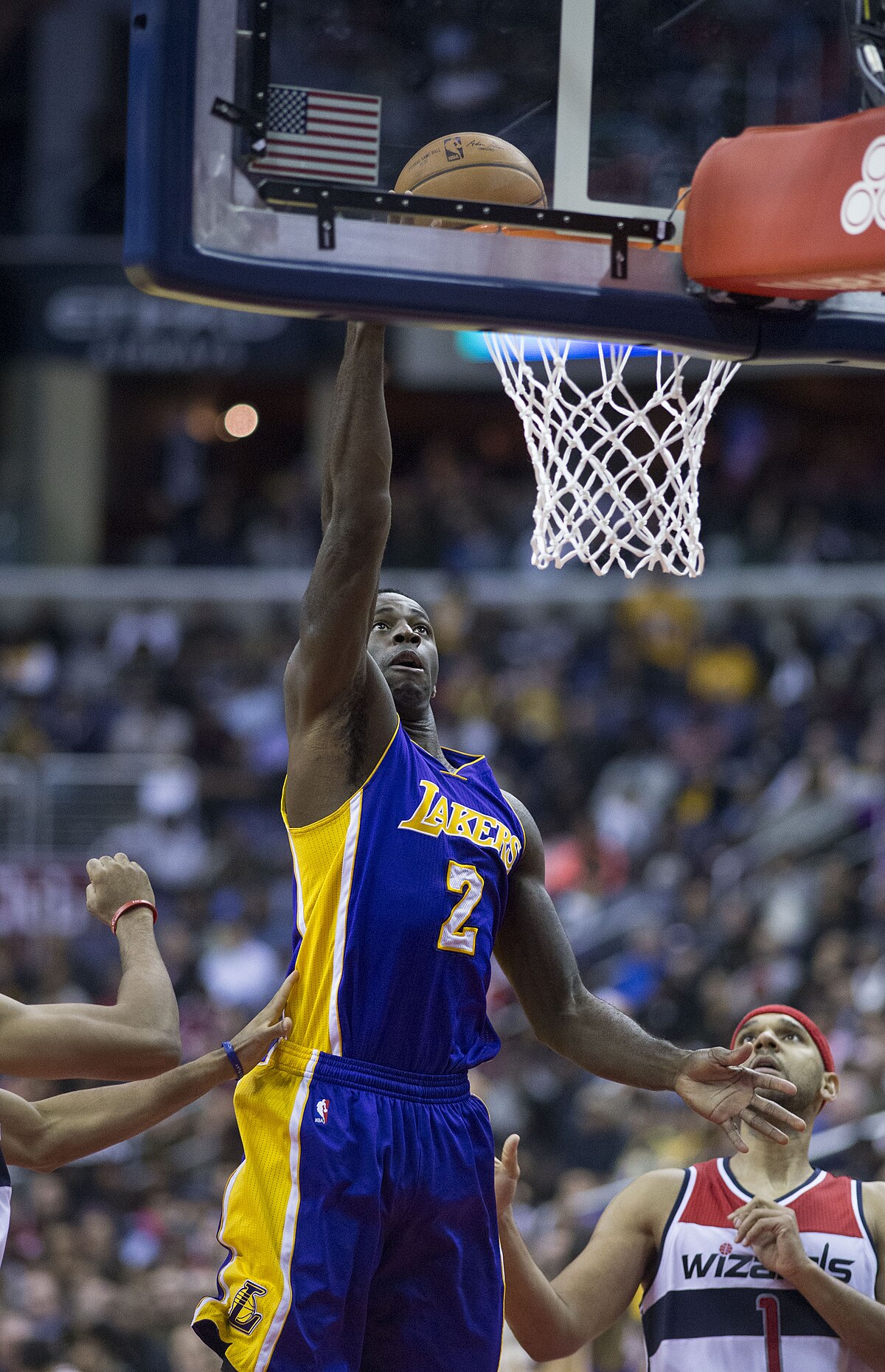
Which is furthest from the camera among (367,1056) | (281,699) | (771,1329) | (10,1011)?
(281,699)

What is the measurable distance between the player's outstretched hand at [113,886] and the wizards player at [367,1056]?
377 mm

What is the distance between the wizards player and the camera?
385cm

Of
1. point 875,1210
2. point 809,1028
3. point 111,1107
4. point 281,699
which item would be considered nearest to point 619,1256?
point 875,1210

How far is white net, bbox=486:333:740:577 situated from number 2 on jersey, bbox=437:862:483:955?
866 mm

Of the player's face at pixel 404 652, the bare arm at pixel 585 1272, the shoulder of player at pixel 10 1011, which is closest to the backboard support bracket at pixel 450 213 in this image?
the player's face at pixel 404 652

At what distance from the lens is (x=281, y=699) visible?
54.5 feet

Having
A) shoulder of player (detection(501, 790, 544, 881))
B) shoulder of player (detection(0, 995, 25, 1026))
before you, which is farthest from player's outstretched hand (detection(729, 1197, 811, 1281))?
shoulder of player (detection(0, 995, 25, 1026))

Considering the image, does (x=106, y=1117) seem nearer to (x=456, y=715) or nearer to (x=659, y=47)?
(x=659, y=47)

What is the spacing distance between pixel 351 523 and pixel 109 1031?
1179 millimetres

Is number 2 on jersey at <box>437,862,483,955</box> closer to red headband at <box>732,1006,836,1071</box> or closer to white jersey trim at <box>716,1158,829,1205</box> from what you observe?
red headband at <box>732,1006,836,1071</box>

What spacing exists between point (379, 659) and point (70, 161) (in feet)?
49.9

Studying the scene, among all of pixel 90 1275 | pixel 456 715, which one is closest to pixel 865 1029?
pixel 90 1275

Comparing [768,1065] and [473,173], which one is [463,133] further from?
[768,1065]

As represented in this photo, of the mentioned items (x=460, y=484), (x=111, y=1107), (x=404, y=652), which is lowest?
(x=111, y=1107)
